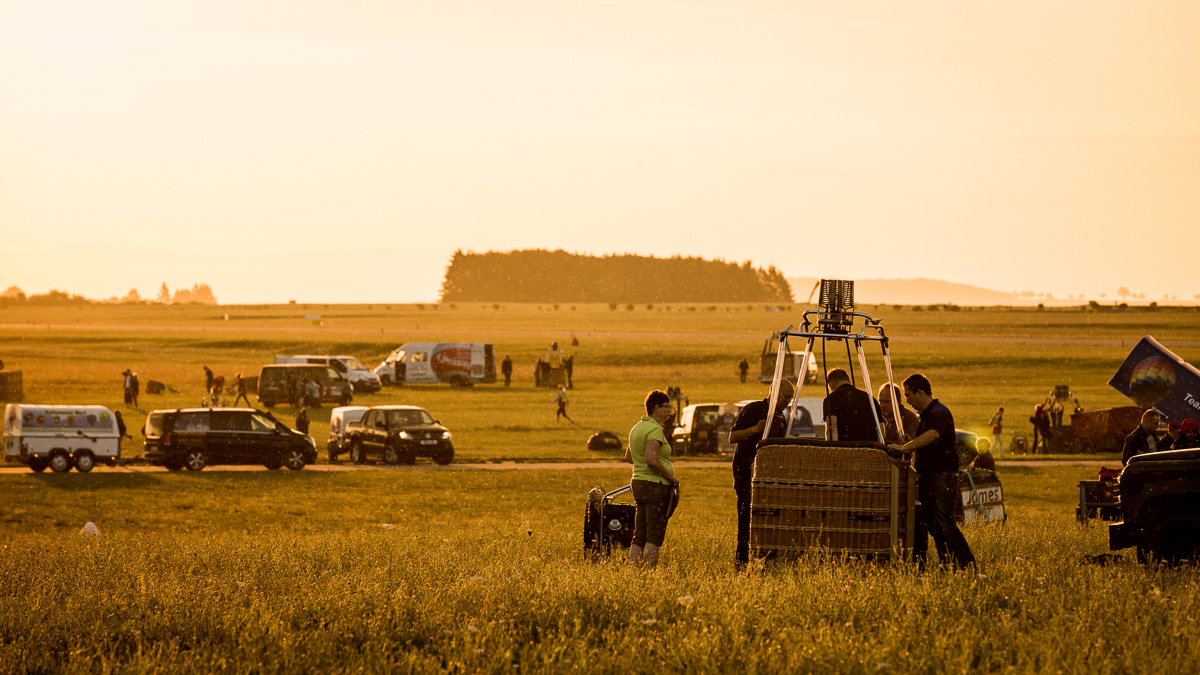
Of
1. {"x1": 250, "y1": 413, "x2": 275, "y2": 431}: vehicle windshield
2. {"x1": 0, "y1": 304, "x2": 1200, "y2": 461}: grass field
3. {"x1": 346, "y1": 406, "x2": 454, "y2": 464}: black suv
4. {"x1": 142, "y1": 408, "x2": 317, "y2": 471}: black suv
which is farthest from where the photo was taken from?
{"x1": 0, "y1": 304, "x2": 1200, "y2": 461}: grass field

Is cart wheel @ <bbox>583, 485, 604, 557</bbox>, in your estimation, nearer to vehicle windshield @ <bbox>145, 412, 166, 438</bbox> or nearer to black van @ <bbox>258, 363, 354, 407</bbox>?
vehicle windshield @ <bbox>145, 412, 166, 438</bbox>

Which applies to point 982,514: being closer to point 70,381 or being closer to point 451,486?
point 451,486

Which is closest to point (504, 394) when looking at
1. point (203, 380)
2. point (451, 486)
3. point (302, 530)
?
point (203, 380)

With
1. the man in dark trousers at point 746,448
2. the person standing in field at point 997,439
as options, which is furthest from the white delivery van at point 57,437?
the person standing in field at point 997,439

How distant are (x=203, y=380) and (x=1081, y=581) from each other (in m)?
55.8

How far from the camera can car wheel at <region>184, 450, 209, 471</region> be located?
2669 centimetres

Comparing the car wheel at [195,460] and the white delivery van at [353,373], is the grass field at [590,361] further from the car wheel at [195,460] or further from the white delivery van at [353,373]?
the car wheel at [195,460]

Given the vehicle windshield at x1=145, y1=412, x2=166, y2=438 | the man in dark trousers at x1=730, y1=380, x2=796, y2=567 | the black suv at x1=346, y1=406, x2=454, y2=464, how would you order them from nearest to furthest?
the man in dark trousers at x1=730, y1=380, x2=796, y2=567 → the vehicle windshield at x1=145, y1=412, x2=166, y2=438 → the black suv at x1=346, y1=406, x2=454, y2=464

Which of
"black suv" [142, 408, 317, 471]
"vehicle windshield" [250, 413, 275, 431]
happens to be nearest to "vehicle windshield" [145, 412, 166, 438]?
"black suv" [142, 408, 317, 471]

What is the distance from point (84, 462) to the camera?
85.1ft

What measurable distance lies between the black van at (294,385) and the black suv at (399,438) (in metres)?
16.4

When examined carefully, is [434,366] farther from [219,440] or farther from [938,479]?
[938,479]

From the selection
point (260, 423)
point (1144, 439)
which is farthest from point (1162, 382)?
point (260, 423)

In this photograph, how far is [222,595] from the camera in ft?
26.7
